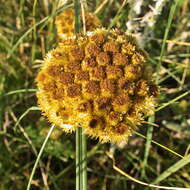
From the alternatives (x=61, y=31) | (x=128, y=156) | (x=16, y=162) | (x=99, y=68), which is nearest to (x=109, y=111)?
(x=99, y=68)

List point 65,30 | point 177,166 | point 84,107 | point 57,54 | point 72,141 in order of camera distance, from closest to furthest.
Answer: point 84,107 < point 57,54 < point 177,166 < point 65,30 < point 72,141

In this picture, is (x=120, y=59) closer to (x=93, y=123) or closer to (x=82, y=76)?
(x=82, y=76)

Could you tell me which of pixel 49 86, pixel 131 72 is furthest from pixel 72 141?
pixel 131 72

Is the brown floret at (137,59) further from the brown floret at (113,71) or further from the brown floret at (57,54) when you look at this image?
the brown floret at (57,54)

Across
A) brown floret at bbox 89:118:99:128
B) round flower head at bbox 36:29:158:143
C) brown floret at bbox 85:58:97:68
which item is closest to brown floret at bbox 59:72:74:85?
round flower head at bbox 36:29:158:143

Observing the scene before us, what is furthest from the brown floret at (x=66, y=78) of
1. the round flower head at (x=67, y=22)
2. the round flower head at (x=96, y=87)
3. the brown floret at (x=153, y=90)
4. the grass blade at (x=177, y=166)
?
the round flower head at (x=67, y=22)

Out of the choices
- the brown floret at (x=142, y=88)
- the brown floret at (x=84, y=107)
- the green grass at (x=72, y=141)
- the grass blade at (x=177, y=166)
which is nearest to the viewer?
the brown floret at (x=84, y=107)

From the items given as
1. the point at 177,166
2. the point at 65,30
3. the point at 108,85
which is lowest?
the point at 177,166
